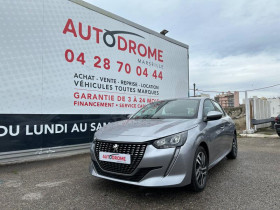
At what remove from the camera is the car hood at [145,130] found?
2.93 m

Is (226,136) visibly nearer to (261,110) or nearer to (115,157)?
(115,157)

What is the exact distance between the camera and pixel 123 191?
10.7ft

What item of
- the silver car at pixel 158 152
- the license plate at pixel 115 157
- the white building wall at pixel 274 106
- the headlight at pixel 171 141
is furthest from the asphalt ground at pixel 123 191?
the white building wall at pixel 274 106

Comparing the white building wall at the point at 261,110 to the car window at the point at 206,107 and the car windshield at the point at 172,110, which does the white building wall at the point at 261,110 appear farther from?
the car windshield at the point at 172,110

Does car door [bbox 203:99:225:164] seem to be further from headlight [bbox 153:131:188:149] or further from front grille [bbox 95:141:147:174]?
front grille [bbox 95:141:147:174]

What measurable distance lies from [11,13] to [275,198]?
574 centimetres

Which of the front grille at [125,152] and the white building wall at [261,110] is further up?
the white building wall at [261,110]

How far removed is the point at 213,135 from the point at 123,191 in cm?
174

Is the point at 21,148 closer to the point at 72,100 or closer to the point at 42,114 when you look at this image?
the point at 42,114

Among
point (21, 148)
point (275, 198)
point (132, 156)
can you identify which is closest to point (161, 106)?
point (132, 156)

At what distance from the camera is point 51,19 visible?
523 cm

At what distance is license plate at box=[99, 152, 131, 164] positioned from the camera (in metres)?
2.87

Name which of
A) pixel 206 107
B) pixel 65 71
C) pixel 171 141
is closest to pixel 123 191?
pixel 171 141

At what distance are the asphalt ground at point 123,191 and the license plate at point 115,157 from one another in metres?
0.53
